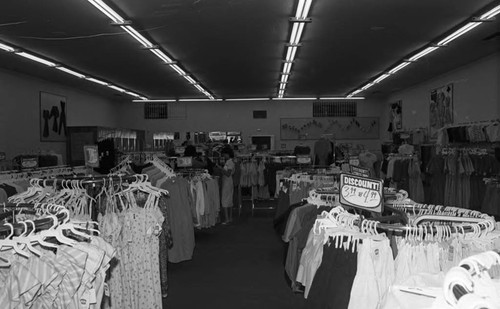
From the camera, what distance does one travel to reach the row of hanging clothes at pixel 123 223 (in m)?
3.29

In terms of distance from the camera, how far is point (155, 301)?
11.4ft

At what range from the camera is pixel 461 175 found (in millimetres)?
8211

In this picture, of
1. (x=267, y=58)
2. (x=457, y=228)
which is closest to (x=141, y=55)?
(x=267, y=58)

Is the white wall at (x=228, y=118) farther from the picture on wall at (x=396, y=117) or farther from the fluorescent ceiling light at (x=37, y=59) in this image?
the fluorescent ceiling light at (x=37, y=59)

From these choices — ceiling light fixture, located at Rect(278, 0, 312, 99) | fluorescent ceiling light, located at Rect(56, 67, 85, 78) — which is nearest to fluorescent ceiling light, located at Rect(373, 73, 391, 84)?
ceiling light fixture, located at Rect(278, 0, 312, 99)

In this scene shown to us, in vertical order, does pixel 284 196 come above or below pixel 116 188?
below

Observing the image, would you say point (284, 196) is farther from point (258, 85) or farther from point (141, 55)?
point (258, 85)

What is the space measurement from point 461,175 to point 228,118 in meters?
11.4

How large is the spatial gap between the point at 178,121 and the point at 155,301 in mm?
15085

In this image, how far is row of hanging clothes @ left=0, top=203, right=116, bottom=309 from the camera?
168 centimetres

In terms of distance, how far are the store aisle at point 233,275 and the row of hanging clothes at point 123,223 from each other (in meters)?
1.26

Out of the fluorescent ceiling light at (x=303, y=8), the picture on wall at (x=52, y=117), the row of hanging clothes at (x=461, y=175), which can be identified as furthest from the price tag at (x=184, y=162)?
the picture on wall at (x=52, y=117)

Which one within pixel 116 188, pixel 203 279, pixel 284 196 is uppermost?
pixel 116 188

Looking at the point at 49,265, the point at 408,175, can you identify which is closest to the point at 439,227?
the point at 49,265
